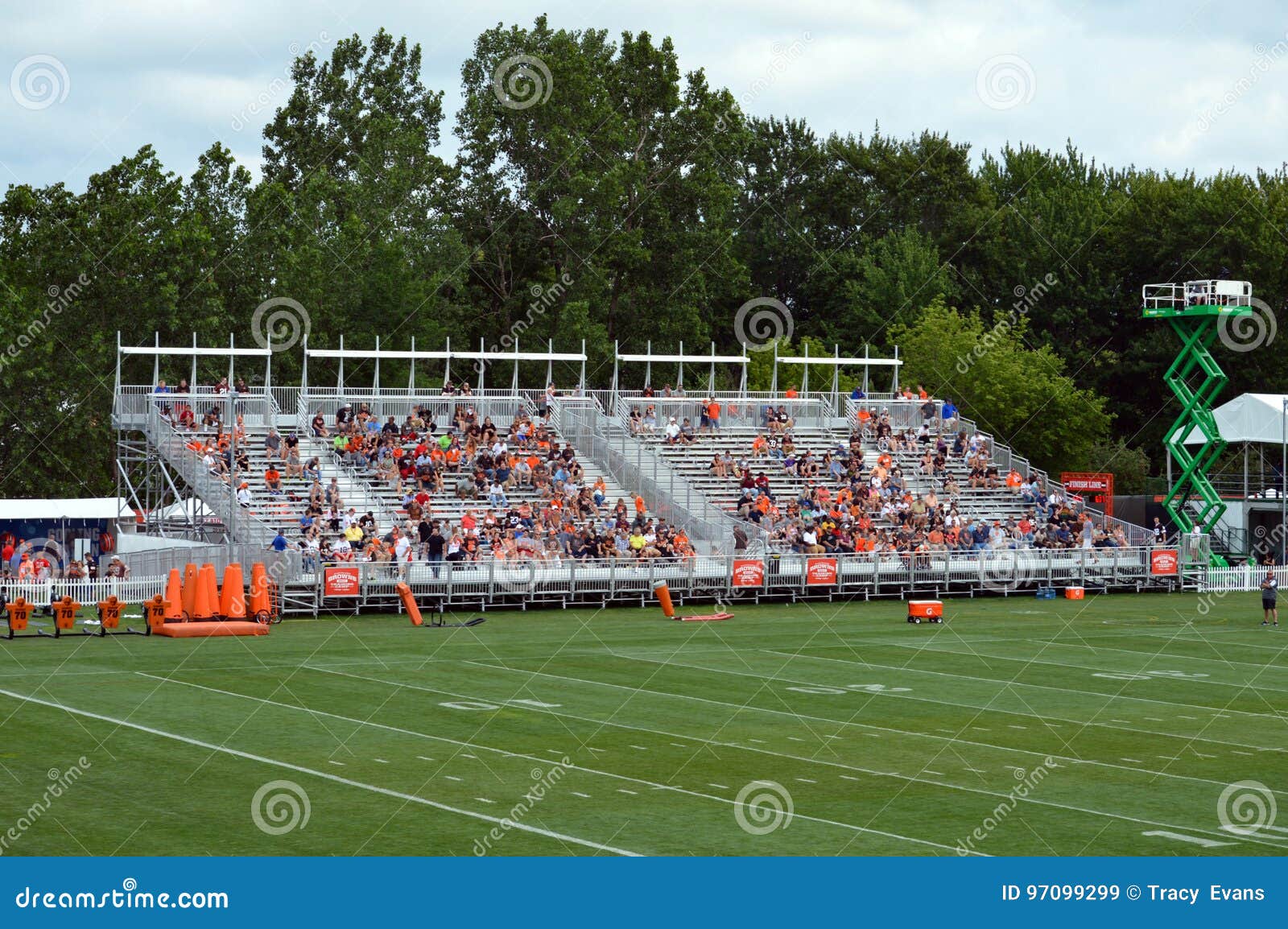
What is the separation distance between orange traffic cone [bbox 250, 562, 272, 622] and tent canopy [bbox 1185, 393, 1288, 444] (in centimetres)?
3417

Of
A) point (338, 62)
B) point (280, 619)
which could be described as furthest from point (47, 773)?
point (338, 62)

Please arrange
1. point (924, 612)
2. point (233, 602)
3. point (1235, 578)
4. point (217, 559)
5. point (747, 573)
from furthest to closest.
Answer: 1. point (1235, 578)
2. point (747, 573)
3. point (217, 559)
4. point (924, 612)
5. point (233, 602)

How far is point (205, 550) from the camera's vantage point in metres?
38.7

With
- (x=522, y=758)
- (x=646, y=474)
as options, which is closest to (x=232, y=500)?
(x=646, y=474)

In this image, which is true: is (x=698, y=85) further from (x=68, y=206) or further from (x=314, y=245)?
(x=68, y=206)

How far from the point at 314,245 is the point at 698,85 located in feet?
68.7

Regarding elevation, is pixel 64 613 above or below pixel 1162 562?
below

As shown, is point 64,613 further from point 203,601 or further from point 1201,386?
point 1201,386

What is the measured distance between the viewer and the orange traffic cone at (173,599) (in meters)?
34.0

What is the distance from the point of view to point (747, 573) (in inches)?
1645

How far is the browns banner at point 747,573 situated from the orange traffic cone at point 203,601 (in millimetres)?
12918

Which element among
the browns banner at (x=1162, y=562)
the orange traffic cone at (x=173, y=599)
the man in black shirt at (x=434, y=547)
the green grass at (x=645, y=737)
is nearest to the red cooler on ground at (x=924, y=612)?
the green grass at (x=645, y=737)

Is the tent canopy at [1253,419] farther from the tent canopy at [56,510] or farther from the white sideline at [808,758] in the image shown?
the white sideline at [808,758]

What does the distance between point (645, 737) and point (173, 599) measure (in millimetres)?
16042
